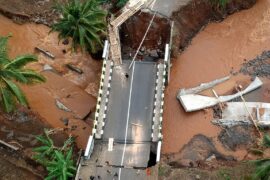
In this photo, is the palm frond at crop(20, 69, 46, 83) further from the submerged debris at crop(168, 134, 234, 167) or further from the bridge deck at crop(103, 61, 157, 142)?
the submerged debris at crop(168, 134, 234, 167)

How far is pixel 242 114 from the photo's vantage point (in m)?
36.5

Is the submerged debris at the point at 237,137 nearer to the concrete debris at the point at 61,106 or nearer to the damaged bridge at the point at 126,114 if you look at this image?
the damaged bridge at the point at 126,114

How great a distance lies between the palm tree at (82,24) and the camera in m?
33.5

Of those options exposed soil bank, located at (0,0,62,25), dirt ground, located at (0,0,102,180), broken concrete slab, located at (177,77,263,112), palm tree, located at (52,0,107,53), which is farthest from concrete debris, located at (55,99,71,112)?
broken concrete slab, located at (177,77,263,112)

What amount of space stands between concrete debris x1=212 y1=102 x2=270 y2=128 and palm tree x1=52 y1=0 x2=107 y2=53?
1204cm

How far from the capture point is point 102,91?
34.9m

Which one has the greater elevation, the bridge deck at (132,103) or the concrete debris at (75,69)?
the concrete debris at (75,69)

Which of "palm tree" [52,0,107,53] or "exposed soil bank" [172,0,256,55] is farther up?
"exposed soil bank" [172,0,256,55]

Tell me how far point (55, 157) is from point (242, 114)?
15.6m

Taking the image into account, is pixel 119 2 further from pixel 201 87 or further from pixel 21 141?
pixel 21 141

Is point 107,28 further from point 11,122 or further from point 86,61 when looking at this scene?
point 11,122


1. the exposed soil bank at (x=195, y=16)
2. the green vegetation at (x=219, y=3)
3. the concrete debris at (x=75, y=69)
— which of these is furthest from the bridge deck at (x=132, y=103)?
the green vegetation at (x=219, y=3)

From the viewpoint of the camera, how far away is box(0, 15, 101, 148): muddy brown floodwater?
36938 millimetres

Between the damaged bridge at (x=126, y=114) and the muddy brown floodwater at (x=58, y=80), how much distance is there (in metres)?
2.88
